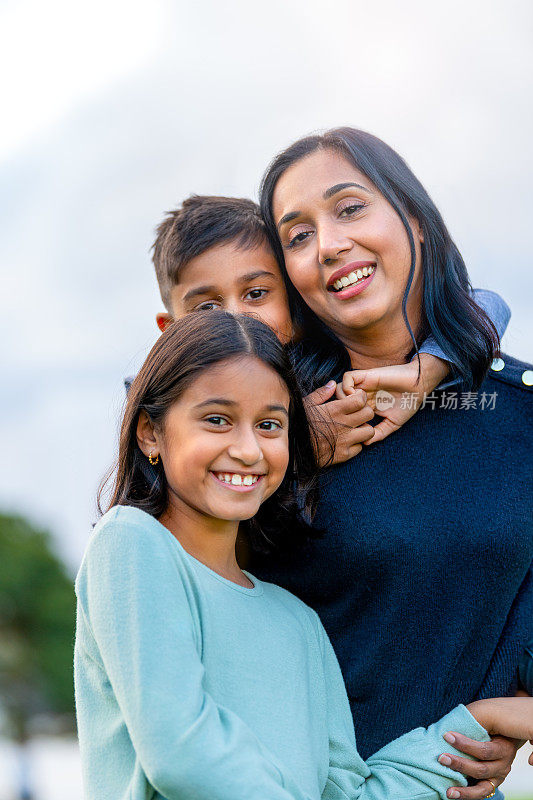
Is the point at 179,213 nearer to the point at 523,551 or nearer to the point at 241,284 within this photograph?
the point at 241,284

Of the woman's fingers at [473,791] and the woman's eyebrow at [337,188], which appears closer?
the woman's fingers at [473,791]

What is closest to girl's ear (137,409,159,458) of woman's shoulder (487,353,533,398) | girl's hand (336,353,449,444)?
girl's hand (336,353,449,444)

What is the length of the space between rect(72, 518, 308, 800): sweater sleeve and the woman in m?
0.71

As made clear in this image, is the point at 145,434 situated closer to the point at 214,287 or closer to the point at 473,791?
the point at 214,287

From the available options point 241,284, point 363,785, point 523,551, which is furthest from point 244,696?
point 241,284

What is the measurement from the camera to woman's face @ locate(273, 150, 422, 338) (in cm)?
279

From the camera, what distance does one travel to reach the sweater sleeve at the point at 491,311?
2889 mm

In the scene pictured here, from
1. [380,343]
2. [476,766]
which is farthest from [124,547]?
[380,343]

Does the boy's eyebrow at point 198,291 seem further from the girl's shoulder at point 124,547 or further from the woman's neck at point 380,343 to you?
the girl's shoulder at point 124,547

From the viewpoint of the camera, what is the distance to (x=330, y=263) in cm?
280

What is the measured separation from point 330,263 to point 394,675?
46.4 inches

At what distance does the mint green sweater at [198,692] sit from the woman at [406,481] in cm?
25

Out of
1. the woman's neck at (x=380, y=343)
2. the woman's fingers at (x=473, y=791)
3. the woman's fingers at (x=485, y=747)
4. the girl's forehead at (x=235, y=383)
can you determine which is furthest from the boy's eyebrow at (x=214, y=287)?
the woman's fingers at (x=473, y=791)

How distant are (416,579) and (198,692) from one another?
95 centimetres
